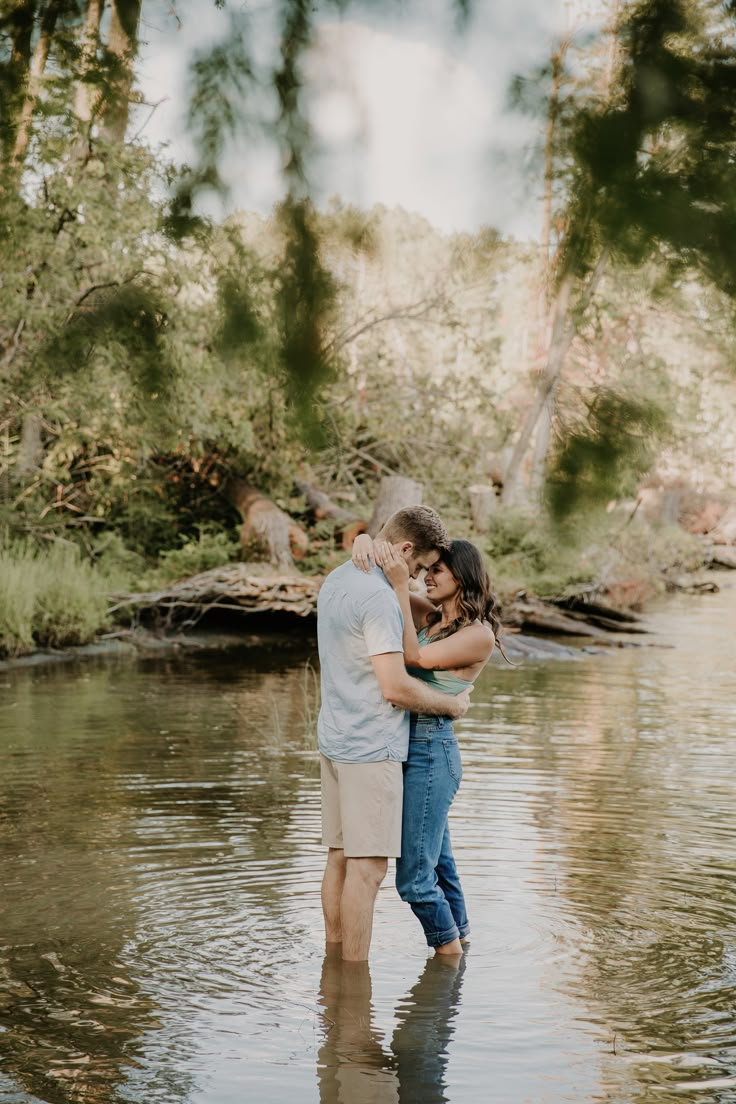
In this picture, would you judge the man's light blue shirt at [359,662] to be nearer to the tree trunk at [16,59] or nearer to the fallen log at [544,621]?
the tree trunk at [16,59]

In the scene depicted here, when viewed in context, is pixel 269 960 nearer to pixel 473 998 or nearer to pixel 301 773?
pixel 473 998

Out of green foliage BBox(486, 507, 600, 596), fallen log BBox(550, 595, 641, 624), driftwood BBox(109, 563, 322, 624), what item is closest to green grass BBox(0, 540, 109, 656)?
driftwood BBox(109, 563, 322, 624)

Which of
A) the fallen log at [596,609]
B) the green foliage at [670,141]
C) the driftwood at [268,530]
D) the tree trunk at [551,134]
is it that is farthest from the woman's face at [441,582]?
the fallen log at [596,609]

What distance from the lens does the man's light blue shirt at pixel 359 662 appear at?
512 centimetres

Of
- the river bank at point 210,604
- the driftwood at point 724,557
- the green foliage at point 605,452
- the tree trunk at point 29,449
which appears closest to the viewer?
the green foliage at point 605,452

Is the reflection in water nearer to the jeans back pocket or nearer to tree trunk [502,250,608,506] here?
the jeans back pocket

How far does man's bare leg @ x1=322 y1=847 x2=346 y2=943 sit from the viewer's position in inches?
219

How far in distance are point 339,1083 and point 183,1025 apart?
701mm

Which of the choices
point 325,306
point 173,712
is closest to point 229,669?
point 173,712

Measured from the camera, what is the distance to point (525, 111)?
2340 mm

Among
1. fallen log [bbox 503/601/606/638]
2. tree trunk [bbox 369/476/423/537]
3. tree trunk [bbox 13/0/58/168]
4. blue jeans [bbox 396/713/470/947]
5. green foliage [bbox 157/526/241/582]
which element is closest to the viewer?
tree trunk [bbox 13/0/58/168]

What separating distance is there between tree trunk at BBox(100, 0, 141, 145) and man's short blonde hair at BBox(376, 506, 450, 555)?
2474 mm

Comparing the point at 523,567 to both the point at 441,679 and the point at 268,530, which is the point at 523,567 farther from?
the point at 441,679

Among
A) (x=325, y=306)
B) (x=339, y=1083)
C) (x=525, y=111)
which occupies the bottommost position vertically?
(x=339, y=1083)
